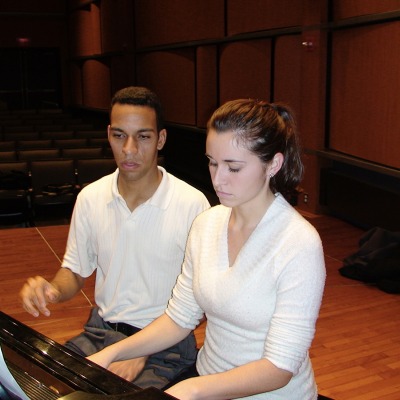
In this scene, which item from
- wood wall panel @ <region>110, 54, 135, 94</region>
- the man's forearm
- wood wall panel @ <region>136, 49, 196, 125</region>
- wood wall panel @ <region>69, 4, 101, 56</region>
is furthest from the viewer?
wood wall panel @ <region>69, 4, 101, 56</region>

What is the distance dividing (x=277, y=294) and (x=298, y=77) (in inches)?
231

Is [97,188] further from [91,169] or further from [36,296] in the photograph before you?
[91,169]

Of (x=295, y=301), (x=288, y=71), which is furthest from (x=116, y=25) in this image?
(x=295, y=301)

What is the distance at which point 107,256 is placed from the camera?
2.31 m

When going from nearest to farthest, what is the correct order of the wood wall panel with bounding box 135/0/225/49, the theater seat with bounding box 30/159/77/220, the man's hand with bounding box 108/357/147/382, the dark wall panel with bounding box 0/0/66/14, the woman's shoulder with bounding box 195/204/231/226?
the woman's shoulder with bounding box 195/204/231/226 → the man's hand with bounding box 108/357/147/382 → the theater seat with bounding box 30/159/77/220 → the wood wall panel with bounding box 135/0/225/49 → the dark wall panel with bounding box 0/0/66/14

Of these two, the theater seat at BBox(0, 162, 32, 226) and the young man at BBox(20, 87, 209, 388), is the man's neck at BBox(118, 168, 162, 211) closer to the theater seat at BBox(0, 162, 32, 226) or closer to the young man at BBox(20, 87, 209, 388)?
the young man at BBox(20, 87, 209, 388)

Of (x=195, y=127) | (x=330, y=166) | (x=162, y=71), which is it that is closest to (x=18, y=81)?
(x=162, y=71)

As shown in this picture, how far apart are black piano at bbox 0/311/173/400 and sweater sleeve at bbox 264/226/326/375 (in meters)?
0.50

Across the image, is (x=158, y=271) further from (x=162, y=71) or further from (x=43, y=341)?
(x=162, y=71)

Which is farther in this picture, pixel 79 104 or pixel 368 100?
pixel 79 104

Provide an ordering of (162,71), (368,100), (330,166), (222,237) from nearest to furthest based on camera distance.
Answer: (222,237), (368,100), (330,166), (162,71)

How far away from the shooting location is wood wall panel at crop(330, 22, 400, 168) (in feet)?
18.6

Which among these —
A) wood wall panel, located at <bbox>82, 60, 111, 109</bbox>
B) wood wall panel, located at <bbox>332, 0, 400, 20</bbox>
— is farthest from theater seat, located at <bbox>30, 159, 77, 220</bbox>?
wood wall panel, located at <bbox>82, 60, 111, 109</bbox>

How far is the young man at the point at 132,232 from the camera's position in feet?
7.39
